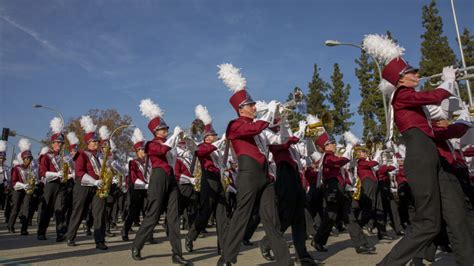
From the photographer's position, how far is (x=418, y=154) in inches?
181

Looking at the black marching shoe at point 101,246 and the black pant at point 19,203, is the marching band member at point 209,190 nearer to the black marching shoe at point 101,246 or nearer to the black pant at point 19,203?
the black marching shoe at point 101,246

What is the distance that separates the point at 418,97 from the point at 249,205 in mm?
2471

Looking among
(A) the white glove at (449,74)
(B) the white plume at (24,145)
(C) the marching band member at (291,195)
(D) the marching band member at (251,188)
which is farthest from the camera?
(B) the white plume at (24,145)

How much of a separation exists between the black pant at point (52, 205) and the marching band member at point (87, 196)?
1.45 meters

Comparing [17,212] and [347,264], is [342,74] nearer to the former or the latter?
[17,212]

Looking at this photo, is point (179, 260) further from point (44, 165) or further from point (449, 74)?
point (44, 165)

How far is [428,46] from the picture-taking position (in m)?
42.5

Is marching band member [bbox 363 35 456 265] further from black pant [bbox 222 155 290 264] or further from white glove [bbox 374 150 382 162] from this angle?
white glove [bbox 374 150 382 162]

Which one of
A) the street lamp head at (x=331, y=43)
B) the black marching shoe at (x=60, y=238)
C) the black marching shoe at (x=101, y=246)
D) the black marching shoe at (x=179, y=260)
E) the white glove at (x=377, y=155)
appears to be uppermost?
the street lamp head at (x=331, y=43)

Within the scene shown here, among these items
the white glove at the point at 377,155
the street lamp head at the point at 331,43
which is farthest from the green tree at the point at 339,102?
the white glove at the point at 377,155

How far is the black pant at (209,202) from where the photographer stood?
27.6 feet

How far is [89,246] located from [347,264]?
5.51 meters

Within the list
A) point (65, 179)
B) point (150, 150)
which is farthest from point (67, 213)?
point (150, 150)

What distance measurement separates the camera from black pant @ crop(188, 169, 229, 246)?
27.6 ft
